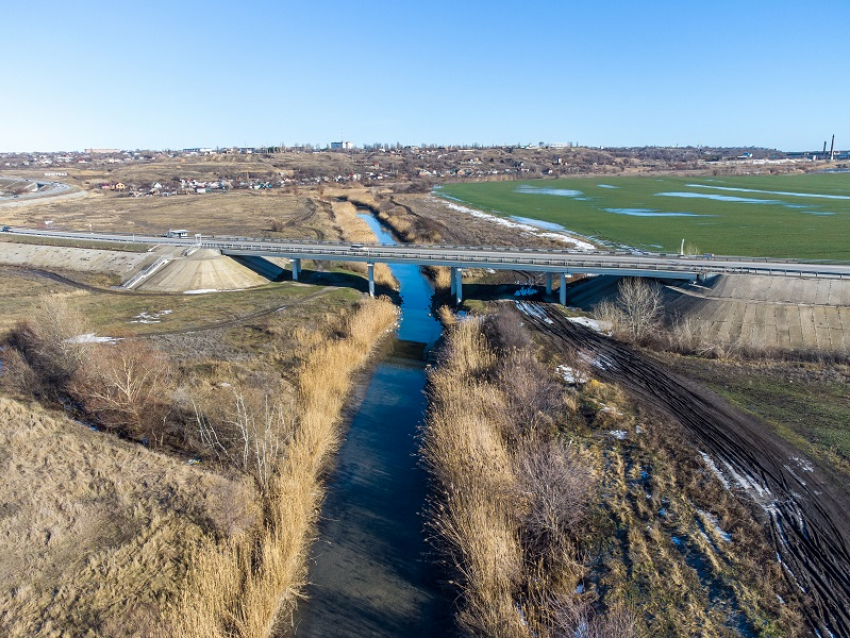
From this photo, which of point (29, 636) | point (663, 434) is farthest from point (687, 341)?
point (29, 636)

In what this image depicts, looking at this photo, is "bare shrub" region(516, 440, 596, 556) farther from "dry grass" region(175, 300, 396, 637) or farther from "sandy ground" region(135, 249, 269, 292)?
"sandy ground" region(135, 249, 269, 292)

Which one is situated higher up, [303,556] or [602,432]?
[602,432]

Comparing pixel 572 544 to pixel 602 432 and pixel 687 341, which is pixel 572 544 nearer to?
pixel 602 432

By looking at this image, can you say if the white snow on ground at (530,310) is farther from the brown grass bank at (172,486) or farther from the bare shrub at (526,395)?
the brown grass bank at (172,486)

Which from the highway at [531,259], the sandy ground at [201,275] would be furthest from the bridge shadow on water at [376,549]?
the sandy ground at [201,275]

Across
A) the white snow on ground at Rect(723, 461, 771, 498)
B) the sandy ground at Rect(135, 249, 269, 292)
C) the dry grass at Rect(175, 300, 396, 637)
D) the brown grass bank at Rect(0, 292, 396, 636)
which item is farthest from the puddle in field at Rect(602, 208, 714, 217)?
the dry grass at Rect(175, 300, 396, 637)

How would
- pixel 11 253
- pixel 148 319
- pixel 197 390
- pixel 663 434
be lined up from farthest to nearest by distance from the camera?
pixel 11 253 → pixel 148 319 → pixel 197 390 → pixel 663 434

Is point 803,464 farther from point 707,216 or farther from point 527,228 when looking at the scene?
point 707,216
